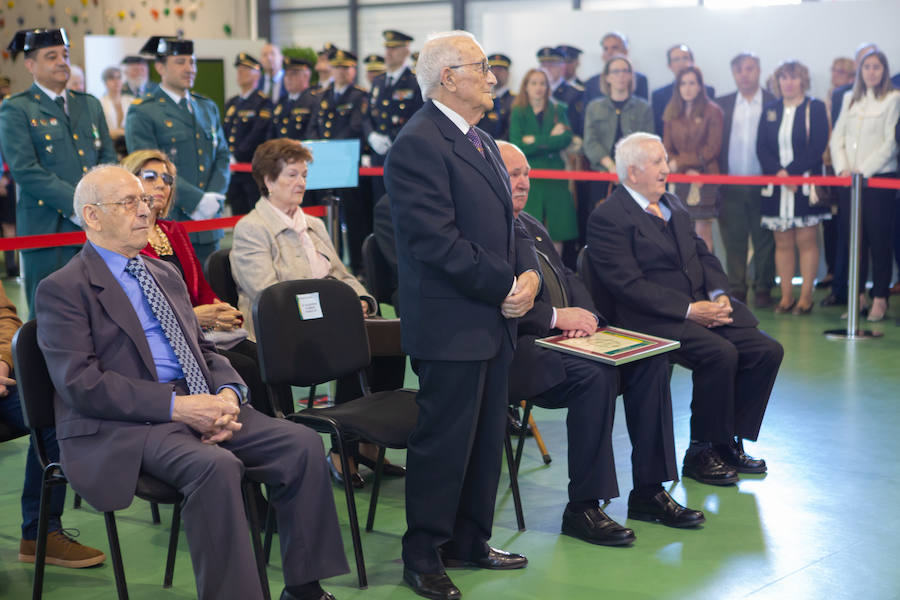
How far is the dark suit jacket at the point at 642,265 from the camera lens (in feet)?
13.4

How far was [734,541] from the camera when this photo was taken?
11.4 ft

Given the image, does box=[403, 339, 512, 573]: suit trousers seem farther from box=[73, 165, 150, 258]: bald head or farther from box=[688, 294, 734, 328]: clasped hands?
box=[688, 294, 734, 328]: clasped hands

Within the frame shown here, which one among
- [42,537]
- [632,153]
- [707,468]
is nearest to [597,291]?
[632,153]

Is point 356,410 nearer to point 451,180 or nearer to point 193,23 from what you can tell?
point 451,180

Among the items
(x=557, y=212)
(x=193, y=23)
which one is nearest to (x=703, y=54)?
(x=557, y=212)

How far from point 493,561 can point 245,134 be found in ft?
24.8

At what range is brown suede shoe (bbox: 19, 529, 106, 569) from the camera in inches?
128

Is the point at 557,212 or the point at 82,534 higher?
the point at 557,212

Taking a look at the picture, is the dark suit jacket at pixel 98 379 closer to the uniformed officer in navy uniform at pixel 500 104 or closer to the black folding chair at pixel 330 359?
the black folding chair at pixel 330 359

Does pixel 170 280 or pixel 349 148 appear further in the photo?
pixel 349 148

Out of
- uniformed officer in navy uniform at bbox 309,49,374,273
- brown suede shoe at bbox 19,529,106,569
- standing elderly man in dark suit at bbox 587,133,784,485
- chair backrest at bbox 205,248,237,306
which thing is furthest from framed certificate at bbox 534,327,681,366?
uniformed officer in navy uniform at bbox 309,49,374,273

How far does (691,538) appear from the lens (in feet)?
11.5

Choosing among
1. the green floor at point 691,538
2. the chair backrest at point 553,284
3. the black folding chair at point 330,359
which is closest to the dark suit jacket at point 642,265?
the chair backrest at point 553,284

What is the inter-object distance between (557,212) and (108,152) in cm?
379
